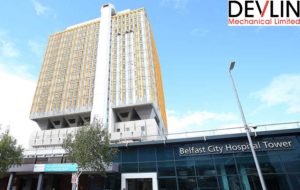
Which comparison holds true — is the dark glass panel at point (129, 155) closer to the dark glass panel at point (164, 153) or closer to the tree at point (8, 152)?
the dark glass panel at point (164, 153)

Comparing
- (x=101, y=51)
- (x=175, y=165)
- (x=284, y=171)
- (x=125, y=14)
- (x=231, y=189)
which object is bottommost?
(x=231, y=189)

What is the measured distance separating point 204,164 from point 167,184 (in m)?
4.94

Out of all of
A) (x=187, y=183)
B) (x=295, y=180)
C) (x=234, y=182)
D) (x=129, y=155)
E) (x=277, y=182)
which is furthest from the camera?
(x=129, y=155)

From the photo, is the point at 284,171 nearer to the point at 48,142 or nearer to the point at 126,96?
the point at 126,96

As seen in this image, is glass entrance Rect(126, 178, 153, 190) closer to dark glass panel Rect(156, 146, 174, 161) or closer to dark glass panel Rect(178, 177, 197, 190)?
dark glass panel Rect(156, 146, 174, 161)

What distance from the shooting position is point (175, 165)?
2286 centimetres

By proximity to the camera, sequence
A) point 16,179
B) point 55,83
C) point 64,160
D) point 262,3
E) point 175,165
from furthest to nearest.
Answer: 1. point 55,83
2. point 16,179
3. point 64,160
4. point 175,165
5. point 262,3

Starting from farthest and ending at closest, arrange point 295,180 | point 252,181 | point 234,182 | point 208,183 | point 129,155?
point 129,155 < point 208,183 < point 234,182 < point 252,181 < point 295,180

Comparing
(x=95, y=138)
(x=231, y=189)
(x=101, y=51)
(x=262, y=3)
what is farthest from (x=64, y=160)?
(x=101, y=51)

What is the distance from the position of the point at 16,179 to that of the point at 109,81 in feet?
136

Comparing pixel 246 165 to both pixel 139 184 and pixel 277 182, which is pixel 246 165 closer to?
pixel 277 182

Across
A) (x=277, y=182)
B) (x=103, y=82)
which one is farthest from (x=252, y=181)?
(x=103, y=82)

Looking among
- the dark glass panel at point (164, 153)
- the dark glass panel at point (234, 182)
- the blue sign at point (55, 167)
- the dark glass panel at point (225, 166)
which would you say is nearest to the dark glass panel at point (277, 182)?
the dark glass panel at point (234, 182)

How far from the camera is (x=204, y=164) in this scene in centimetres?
2192
